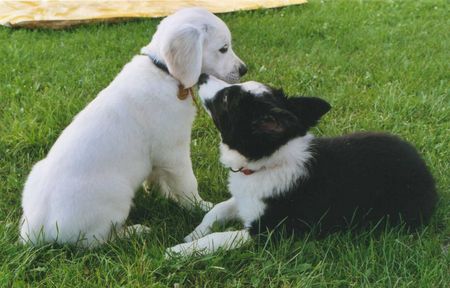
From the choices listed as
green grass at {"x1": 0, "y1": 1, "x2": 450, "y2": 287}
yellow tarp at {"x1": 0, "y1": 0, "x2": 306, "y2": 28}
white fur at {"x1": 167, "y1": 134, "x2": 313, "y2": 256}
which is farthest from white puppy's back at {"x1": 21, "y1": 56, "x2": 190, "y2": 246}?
yellow tarp at {"x1": 0, "y1": 0, "x2": 306, "y2": 28}

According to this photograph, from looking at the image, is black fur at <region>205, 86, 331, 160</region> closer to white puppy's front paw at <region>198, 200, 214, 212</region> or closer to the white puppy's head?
the white puppy's head

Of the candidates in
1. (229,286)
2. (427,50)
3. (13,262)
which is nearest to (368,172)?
(229,286)

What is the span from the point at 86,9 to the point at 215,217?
5.58 m

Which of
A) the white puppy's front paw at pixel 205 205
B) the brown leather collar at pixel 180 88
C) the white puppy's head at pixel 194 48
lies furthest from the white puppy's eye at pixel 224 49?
the white puppy's front paw at pixel 205 205

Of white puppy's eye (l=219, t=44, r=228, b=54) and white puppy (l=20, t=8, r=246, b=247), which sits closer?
white puppy (l=20, t=8, r=246, b=247)

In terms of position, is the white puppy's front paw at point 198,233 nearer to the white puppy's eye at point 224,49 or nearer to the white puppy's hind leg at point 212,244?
the white puppy's hind leg at point 212,244

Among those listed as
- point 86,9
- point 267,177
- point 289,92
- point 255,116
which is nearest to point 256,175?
point 267,177

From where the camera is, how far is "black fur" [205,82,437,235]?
2990mm

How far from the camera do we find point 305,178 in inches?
121

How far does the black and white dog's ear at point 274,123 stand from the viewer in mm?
2707

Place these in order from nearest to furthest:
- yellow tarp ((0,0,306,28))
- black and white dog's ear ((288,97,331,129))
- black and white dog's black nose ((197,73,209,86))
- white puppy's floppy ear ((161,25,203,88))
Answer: black and white dog's ear ((288,97,331,129)) → white puppy's floppy ear ((161,25,203,88)) → black and white dog's black nose ((197,73,209,86)) → yellow tarp ((0,0,306,28))

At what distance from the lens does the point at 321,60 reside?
608cm

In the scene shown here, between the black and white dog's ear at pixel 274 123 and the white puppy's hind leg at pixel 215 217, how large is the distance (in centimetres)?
66

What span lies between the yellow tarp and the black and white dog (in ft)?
16.5
